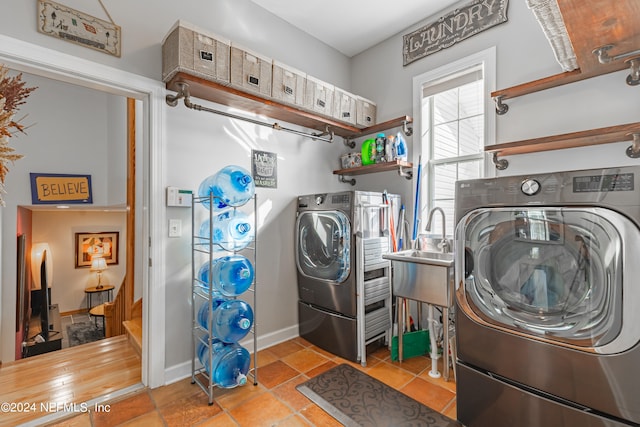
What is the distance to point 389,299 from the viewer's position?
263 centimetres

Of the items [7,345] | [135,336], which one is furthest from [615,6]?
[7,345]

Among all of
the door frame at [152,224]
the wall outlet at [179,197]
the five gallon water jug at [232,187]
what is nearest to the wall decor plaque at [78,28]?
the door frame at [152,224]

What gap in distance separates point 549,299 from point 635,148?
3.73 ft

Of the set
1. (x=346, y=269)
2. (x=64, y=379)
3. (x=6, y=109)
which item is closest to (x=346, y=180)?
(x=346, y=269)

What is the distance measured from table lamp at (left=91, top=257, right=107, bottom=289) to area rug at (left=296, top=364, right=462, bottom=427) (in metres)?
5.70

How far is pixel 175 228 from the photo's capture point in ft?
6.96

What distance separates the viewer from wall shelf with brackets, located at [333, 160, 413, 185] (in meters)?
2.71

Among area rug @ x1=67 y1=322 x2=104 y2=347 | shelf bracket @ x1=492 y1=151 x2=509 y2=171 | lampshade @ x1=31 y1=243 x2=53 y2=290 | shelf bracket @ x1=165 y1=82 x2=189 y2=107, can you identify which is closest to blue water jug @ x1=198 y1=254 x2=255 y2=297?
shelf bracket @ x1=165 y1=82 x2=189 y2=107

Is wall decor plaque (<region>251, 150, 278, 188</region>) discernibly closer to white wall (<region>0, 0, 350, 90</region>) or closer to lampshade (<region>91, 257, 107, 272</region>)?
white wall (<region>0, 0, 350, 90</region>)

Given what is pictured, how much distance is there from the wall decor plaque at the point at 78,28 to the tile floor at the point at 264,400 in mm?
2231

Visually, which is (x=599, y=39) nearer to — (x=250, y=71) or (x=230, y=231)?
(x=250, y=71)

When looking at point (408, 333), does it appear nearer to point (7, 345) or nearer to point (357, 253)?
point (357, 253)

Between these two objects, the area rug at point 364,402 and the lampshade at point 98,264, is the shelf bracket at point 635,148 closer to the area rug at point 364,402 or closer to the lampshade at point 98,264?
the area rug at point 364,402

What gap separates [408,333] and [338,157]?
1.94m
